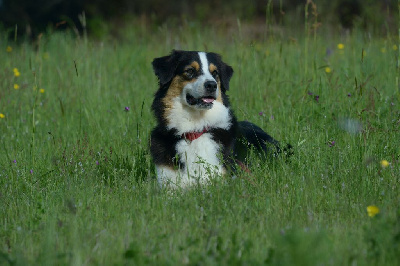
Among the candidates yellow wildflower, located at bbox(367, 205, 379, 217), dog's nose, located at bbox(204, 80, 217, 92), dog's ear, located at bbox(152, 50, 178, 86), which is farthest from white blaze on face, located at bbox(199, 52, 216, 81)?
yellow wildflower, located at bbox(367, 205, 379, 217)

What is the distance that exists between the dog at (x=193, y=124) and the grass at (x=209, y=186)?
0.22 meters

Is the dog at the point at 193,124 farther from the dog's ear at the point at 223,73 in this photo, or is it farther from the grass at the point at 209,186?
the grass at the point at 209,186

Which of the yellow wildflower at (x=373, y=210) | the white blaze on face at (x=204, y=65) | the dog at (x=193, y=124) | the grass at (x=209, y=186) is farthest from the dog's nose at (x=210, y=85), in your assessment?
the yellow wildflower at (x=373, y=210)

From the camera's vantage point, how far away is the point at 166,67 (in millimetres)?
5023

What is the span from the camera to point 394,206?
3613 millimetres

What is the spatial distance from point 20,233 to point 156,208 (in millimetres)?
889

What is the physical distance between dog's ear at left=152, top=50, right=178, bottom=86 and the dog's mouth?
0.32 m

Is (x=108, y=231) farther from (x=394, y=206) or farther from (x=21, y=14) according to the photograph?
(x=21, y=14)

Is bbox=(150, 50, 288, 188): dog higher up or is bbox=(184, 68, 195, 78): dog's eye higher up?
bbox=(184, 68, 195, 78): dog's eye

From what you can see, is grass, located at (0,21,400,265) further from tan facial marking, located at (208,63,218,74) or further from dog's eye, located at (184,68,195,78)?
tan facial marking, located at (208,63,218,74)

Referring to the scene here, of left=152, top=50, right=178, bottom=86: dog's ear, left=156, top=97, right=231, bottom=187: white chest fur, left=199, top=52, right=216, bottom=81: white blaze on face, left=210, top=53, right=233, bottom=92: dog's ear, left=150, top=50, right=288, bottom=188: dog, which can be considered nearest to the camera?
left=156, top=97, right=231, bottom=187: white chest fur

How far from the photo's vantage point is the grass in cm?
289

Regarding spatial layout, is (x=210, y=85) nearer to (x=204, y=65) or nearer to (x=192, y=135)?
(x=204, y=65)

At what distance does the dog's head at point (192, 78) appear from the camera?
472cm
